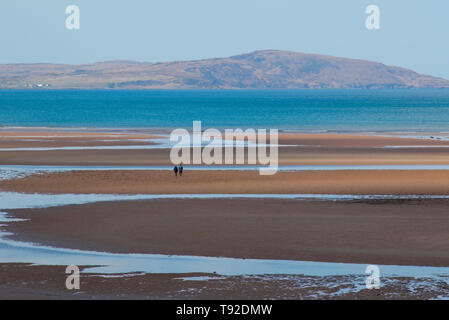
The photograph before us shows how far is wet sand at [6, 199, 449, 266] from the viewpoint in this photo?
1600 cm

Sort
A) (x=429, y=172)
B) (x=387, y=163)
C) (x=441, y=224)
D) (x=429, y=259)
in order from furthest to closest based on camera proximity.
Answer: (x=387, y=163) → (x=429, y=172) → (x=441, y=224) → (x=429, y=259)

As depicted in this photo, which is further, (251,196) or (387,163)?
(387,163)

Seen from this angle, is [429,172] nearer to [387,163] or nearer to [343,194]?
[387,163]

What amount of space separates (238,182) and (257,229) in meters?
9.22

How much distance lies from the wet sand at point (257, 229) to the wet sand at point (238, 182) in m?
2.60

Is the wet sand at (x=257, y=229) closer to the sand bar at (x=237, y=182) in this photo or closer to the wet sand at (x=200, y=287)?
the wet sand at (x=200, y=287)

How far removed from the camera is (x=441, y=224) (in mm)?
18828

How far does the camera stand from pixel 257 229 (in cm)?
1833

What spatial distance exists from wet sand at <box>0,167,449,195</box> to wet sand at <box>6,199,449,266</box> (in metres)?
2.60

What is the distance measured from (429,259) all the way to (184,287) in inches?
189
